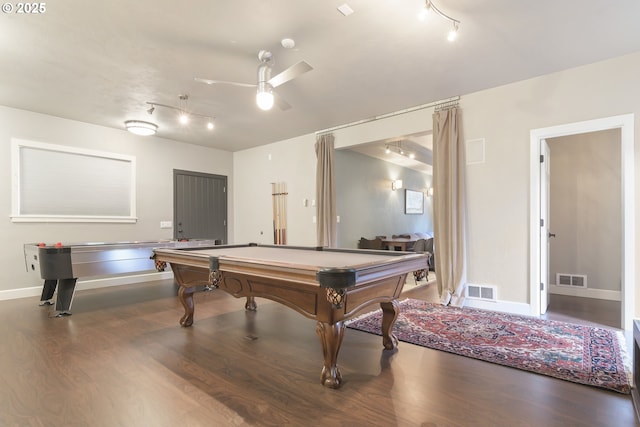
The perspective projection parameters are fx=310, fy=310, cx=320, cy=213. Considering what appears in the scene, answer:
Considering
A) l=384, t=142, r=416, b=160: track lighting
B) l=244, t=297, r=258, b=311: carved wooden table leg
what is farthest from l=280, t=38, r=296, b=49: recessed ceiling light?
l=384, t=142, r=416, b=160: track lighting

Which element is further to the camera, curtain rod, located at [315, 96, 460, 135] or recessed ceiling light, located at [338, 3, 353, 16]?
curtain rod, located at [315, 96, 460, 135]

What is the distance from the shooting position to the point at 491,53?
10.0 feet

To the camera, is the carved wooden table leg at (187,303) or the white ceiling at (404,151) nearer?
the carved wooden table leg at (187,303)

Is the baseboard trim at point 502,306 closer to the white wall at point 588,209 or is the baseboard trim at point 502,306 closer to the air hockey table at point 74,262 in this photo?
the white wall at point 588,209

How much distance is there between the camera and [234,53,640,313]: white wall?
3207mm

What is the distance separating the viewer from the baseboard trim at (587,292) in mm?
4242

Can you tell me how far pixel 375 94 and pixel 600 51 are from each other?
2258mm

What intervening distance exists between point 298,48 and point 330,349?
2617 millimetres

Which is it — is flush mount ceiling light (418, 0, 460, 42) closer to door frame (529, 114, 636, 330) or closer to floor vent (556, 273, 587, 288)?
door frame (529, 114, 636, 330)

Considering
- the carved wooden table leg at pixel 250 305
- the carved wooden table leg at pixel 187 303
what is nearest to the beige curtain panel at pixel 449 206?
the carved wooden table leg at pixel 250 305

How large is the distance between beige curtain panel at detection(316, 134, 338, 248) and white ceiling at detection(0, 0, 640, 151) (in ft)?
3.86

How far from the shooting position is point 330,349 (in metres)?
2.00

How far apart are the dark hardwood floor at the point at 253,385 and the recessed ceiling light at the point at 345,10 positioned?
2688 mm

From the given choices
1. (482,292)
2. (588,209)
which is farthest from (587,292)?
(482,292)
